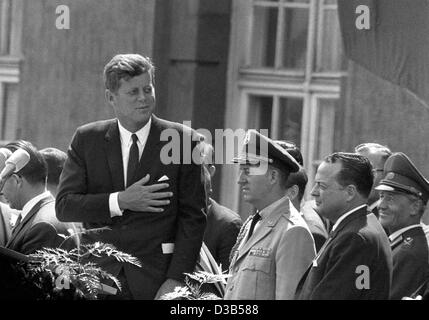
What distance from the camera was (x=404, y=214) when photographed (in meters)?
8.62

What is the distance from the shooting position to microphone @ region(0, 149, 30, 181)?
8.32m

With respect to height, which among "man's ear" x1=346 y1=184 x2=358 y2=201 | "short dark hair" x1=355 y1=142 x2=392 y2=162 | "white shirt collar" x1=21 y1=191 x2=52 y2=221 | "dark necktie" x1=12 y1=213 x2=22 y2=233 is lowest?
"dark necktie" x1=12 y1=213 x2=22 y2=233

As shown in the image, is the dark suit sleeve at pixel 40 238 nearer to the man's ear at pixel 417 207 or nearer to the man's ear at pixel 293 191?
the man's ear at pixel 293 191

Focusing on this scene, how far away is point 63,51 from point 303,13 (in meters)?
2.18

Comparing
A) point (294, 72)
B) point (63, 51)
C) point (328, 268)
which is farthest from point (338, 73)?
point (328, 268)

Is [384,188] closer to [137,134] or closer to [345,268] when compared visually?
[137,134]

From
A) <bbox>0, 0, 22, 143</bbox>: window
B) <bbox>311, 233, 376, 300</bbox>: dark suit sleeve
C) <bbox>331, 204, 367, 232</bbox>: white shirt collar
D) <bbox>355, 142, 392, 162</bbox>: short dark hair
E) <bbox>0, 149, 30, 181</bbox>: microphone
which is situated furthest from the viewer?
<bbox>0, 0, 22, 143</bbox>: window

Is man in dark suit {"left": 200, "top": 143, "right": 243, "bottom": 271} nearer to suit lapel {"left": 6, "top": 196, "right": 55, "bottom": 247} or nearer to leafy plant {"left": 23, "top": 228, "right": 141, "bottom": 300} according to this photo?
suit lapel {"left": 6, "top": 196, "right": 55, "bottom": 247}

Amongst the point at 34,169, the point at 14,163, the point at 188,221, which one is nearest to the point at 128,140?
the point at 188,221

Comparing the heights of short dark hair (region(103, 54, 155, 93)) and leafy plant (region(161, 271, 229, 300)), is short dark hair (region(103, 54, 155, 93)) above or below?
above

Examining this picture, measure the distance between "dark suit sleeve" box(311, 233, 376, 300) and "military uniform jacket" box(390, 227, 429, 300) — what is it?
925 millimetres

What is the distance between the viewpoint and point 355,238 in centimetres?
705

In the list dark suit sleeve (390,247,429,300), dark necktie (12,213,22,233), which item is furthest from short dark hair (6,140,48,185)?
dark suit sleeve (390,247,429,300)

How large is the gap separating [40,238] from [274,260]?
6.34 ft
